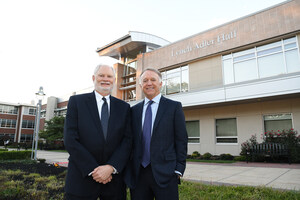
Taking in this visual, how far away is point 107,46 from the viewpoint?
23.3m

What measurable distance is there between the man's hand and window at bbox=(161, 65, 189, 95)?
565 inches

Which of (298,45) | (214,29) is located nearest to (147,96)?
(298,45)

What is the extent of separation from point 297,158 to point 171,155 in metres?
10.3

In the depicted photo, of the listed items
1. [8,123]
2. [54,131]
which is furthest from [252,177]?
[8,123]

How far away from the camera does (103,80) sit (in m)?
2.17

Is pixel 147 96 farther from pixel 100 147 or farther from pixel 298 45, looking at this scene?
pixel 298 45

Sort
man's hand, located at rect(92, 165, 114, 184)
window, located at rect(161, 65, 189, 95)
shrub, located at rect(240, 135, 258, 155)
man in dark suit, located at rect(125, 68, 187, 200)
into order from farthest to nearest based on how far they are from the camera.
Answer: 1. window, located at rect(161, 65, 189, 95)
2. shrub, located at rect(240, 135, 258, 155)
3. man in dark suit, located at rect(125, 68, 187, 200)
4. man's hand, located at rect(92, 165, 114, 184)

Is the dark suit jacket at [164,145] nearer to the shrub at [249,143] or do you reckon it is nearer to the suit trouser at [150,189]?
the suit trouser at [150,189]

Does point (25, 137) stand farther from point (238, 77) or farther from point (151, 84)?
point (151, 84)

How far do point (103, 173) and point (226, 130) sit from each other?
13393mm

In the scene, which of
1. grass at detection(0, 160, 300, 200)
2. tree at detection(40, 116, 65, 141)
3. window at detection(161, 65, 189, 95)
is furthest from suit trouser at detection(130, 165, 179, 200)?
tree at detection(40, 116, 65, 141)

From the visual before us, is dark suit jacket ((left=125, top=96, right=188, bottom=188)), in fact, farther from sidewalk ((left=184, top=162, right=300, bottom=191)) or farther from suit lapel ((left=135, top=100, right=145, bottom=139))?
sidewalk ((left=184, top=162, right=300, bottom=191))

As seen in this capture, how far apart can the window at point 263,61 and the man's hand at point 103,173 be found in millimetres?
12840

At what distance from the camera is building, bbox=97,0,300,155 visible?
11086 mm
